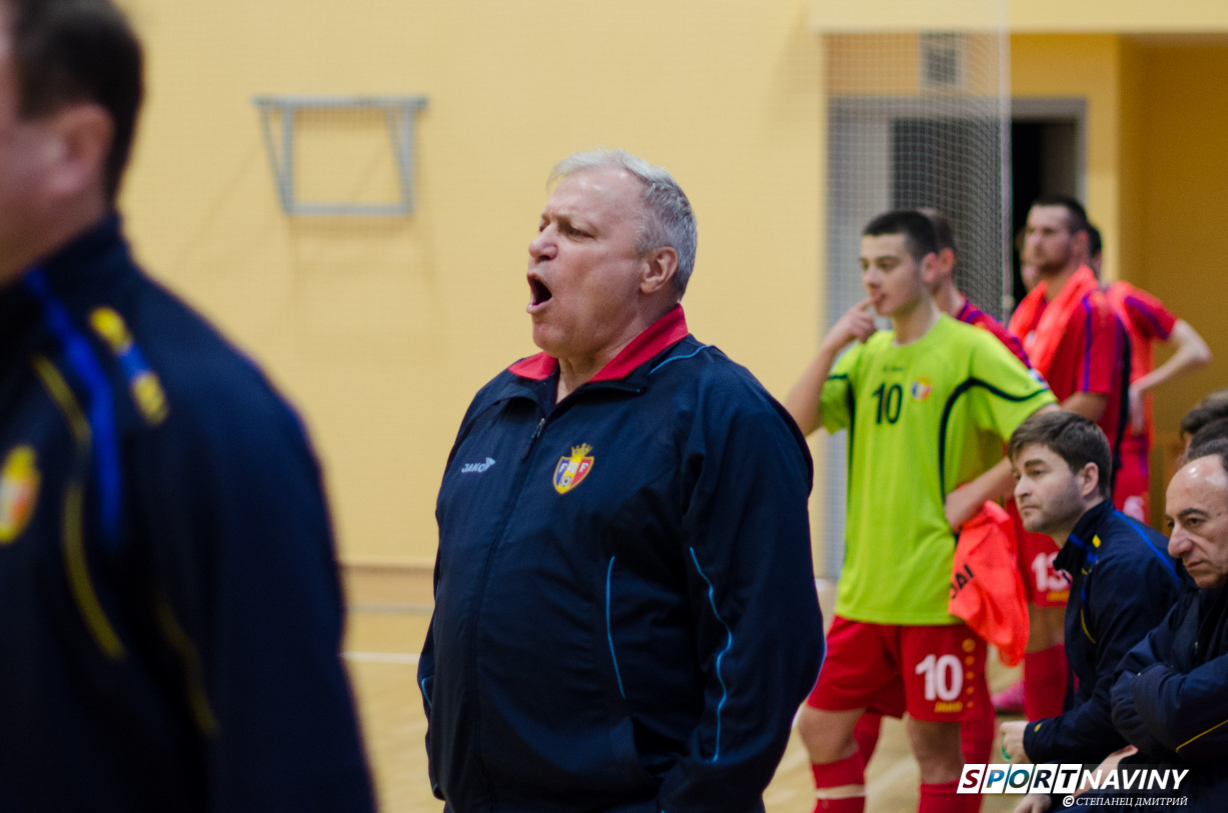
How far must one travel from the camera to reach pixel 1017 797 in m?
4.38

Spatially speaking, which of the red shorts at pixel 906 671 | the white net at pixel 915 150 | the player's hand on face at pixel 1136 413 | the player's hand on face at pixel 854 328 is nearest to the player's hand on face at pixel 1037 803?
the red shorts at pixel 906 671

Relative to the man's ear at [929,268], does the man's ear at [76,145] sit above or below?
above

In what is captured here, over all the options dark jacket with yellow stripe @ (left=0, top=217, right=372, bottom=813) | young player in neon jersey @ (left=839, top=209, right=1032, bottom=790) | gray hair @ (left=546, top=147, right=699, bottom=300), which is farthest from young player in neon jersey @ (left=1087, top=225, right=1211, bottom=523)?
dark jacket with yellow stripe @ (left=0, top=217, right=372, bottom=813)

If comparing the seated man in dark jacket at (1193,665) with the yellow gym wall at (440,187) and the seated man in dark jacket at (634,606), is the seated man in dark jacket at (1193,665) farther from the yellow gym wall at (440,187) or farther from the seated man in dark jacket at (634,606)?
the yellow gym wall at (440,187)

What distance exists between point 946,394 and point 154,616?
3032 mm

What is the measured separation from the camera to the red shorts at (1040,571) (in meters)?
4.49

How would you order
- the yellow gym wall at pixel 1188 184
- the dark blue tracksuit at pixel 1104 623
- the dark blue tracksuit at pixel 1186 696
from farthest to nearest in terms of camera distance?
the yellow gym wall at pixel 1188 184, the dark blue tracksuit at pixel 1104 623, the dark blue tracksuit at pixel 1186 696

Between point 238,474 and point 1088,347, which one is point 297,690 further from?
point 1088,347

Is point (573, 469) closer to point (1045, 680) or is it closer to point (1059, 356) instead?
point (1045, 680)

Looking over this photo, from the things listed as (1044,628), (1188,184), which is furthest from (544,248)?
(1188,184)

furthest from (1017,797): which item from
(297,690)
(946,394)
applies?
(297,690)

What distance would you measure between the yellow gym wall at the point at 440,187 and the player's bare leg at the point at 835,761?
4443 mm

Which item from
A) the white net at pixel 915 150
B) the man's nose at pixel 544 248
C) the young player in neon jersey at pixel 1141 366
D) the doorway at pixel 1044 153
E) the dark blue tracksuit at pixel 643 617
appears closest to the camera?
the dark blue tracksuit at pixel 643 617

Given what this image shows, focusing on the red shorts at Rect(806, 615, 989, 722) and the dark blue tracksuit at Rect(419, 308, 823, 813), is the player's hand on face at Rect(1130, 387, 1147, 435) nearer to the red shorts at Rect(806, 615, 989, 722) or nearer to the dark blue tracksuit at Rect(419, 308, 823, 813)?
the red shorts at Rect(806, 615, 989, 722)
